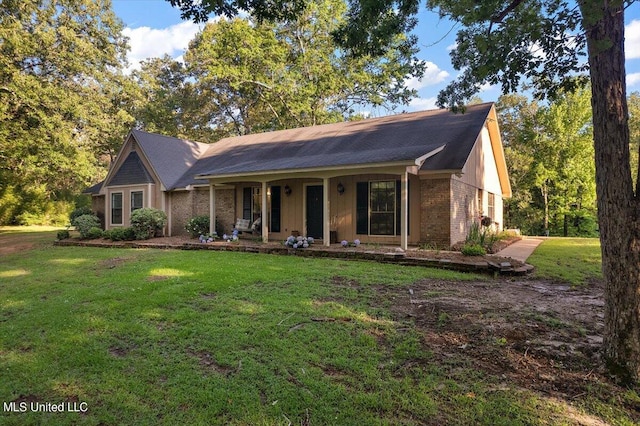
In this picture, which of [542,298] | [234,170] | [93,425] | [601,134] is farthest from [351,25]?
[234,170]

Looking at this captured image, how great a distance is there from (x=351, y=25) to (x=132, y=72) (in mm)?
22418

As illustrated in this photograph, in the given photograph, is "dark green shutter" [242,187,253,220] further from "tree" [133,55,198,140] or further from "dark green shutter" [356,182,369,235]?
"tree" [133,55,198,140]

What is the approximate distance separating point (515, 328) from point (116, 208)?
17913 mm

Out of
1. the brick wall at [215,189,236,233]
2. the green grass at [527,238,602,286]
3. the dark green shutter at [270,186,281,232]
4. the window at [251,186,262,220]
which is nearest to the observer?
the green grass at [527,238,602,286]

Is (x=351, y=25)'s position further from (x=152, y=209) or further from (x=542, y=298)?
(x=152, y=209)

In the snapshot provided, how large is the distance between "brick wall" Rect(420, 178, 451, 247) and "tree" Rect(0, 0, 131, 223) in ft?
52.3

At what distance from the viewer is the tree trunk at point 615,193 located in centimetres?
319

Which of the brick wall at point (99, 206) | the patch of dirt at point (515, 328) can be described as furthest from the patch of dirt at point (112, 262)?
the brick wall at point (99, 206)

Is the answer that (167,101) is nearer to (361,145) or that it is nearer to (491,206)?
(361,145)

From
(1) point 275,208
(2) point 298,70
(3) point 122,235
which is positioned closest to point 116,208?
(3) point 122,235

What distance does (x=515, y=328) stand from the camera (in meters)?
4.39

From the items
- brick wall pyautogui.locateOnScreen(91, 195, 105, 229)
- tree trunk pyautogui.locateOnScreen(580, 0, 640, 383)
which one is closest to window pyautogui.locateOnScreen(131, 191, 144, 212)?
brick wall pyautogui.locateOnScreen(91, 195, 105, 229)

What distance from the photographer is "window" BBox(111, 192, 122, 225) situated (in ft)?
56.5

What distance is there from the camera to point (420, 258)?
8664mm
